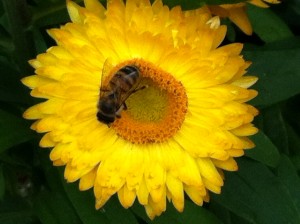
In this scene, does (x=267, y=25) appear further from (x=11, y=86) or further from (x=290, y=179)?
(x=11, y=86)

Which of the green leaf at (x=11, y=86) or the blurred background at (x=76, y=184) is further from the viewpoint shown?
the green leaf at (x=11, y=86)

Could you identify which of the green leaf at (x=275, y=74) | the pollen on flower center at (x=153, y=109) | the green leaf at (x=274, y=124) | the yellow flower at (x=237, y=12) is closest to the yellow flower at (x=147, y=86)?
the pollen on flower center at (x=153, y=109)

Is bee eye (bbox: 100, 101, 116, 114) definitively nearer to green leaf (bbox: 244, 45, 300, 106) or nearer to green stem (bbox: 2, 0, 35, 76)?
green stem (bbox: 2, 0, 35, 76)

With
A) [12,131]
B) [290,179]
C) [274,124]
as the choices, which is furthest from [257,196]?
[12,131]

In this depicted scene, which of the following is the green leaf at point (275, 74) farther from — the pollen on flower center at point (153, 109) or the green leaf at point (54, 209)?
the green leaf at point (54, 209)

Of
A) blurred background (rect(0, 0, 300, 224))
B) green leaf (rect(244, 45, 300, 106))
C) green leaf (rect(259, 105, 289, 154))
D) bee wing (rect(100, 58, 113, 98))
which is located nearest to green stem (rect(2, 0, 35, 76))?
blurred background (rect(0, 0, 300, 224))

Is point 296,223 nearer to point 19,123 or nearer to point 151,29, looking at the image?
point 151,29

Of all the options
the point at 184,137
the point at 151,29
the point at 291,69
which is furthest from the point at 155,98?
the point at 291,69
